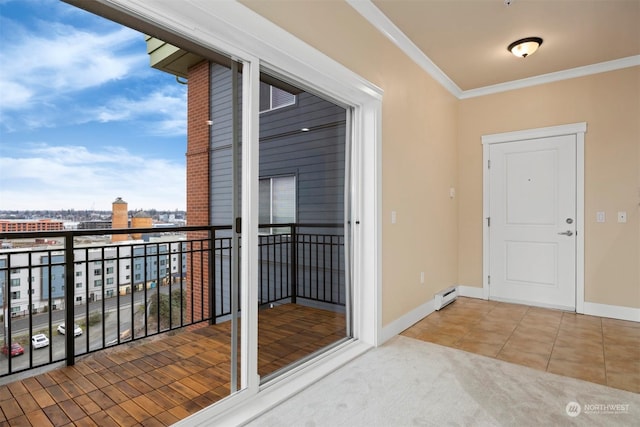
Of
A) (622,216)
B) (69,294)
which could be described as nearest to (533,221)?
(622,216)

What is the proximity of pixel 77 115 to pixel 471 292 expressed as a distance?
477 cm

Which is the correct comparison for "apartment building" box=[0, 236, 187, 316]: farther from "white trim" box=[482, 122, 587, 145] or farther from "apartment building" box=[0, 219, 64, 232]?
"white trim" box=[482, 122, 587, 145]

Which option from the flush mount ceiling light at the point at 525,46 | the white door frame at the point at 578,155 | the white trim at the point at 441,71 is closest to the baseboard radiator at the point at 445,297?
the white door frame at the point at 578,155

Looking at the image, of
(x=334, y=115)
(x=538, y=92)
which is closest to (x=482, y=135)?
(x=538, y=92)

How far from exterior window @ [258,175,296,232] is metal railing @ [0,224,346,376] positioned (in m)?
0.11

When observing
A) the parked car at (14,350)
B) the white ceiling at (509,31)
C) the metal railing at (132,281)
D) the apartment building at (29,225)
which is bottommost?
the parked car at (14,350)

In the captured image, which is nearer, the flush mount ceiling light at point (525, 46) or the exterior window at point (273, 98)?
the exterior window at point (273, 98)

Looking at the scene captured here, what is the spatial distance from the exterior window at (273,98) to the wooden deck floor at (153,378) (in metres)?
1.36

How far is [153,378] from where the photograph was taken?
2557 millimetres

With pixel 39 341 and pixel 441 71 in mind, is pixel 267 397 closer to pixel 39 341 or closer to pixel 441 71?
pixel 39 341

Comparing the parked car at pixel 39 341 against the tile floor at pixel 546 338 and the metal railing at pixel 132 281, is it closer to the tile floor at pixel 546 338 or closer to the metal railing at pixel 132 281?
the metal railing at pixel 132 281

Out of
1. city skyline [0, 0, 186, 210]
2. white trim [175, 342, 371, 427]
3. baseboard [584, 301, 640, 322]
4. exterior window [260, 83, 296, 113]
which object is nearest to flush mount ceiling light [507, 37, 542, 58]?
exterior window [260, 83, 296, 113]

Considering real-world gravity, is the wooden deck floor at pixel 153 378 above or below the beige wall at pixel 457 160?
below

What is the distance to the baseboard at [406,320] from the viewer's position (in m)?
3.23
